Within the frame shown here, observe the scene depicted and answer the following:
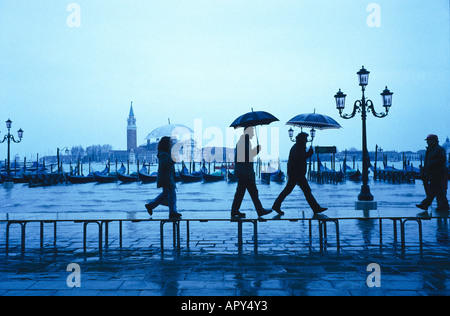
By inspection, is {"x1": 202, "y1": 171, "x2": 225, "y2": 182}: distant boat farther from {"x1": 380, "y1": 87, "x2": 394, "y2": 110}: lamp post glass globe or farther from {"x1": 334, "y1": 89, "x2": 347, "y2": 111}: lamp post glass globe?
{"x1": 380, "y1": 87, "x2": 394, "y2": 110}: lamp post glass globe

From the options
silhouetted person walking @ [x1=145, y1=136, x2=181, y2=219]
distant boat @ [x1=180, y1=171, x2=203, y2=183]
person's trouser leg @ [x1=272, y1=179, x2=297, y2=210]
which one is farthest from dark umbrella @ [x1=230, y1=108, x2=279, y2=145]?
distant boat @ [x1=180, y1=171, x2=203, y2=183]

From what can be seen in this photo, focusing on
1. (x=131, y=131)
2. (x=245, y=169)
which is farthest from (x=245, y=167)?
(x=131, y=131)

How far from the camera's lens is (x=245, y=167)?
5.69 m

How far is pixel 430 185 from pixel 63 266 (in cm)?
623

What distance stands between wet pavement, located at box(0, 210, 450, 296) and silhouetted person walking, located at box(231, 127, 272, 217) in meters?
0.37

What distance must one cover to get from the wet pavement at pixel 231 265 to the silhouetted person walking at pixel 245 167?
37 cm

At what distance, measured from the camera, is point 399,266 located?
480 cm

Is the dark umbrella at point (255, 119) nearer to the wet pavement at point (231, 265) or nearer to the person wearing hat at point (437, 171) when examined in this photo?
the wet pavement at point (231, 265)

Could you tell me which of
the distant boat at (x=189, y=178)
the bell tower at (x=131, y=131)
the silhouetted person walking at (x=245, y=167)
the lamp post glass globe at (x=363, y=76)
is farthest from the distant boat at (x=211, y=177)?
the bell tower at (x=131, y=131)

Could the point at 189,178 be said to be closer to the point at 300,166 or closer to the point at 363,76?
the point at 363,76

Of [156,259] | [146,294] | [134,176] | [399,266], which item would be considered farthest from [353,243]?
[134,176]
